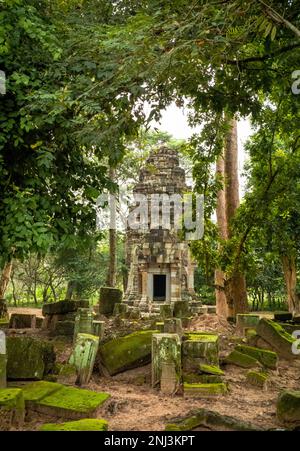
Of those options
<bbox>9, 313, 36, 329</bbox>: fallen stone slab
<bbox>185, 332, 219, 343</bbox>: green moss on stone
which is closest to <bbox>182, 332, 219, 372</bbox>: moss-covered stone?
<bbox>185, 332, 219, 343</bbox>: green moss on stone

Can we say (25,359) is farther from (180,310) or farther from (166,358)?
(180,310)

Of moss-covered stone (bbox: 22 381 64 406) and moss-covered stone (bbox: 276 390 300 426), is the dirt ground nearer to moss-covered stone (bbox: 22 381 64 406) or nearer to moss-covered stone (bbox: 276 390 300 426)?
moss-covered stone (bbox: 276 390 300 426)

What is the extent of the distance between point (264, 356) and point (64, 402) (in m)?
3.86

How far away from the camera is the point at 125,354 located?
616 cm

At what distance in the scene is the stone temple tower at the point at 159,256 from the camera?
17.9 metres

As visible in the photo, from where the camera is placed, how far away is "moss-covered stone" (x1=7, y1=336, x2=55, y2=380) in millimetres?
5047

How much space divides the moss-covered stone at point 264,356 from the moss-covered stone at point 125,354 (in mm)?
1759

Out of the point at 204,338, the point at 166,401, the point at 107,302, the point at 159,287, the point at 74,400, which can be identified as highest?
the point at 159,287

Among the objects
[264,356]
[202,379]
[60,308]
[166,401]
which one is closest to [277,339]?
[264,356]

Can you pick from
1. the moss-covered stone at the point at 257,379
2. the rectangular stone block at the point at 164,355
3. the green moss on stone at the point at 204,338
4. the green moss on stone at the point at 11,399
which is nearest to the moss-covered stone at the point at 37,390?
the green moss on stone at the point at 11,399

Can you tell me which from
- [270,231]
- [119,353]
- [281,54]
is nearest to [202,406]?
[119,353]

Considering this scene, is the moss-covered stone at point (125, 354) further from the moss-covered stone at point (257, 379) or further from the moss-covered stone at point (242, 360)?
the moss-covered stone at point (257, 379)

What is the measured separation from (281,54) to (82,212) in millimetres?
3651

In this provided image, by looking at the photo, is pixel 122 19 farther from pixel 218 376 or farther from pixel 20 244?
pixel 218 376
